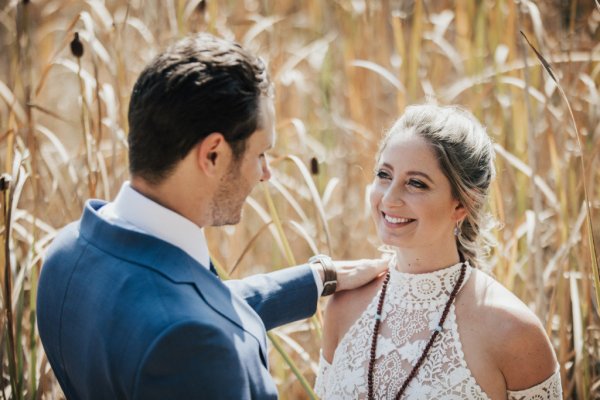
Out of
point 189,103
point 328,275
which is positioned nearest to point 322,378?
point 328,275

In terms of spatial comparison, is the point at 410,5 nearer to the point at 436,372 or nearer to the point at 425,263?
the point at 425,263

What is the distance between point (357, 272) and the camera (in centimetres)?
241

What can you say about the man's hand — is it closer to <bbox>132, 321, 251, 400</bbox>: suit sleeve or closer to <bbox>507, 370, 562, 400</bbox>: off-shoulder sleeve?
<bbox>507, 370, 562, 400</bbox>: off-shoulder sleeve

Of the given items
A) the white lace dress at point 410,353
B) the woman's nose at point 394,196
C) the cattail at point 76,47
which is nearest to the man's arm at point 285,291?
the white lace dress at point 410,353

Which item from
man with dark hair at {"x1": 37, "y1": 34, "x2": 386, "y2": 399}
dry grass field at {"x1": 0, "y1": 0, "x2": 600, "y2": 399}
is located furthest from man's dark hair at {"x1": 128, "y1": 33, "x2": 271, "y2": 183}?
dry grass field at {"x1": 0, "y1": 0, "x2": 600, "y2": 399}

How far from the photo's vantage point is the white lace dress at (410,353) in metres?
2.06

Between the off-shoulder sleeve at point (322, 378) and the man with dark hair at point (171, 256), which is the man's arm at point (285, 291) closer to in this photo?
the off-shoulder sleeve at point (322, 378)

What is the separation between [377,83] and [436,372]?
2.15 m

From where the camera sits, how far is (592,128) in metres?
2.82

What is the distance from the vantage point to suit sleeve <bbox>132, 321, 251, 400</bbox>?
4.97 feet

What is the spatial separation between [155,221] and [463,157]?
989 millimetres

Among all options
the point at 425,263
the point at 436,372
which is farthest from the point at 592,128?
the point at 436,372

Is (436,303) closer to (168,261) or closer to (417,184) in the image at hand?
(417,184)

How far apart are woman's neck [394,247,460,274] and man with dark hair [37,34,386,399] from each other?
66cm
